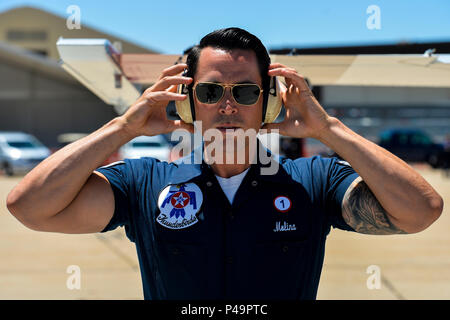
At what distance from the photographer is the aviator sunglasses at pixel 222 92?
1819 mm

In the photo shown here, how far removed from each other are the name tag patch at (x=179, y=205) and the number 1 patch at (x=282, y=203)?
12.3 inches

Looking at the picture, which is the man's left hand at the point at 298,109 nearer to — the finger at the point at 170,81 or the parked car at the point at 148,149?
the finger at the point at 170,81

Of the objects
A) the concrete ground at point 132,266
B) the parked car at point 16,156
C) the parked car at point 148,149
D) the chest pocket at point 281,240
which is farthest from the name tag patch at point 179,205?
the parked car at point 16,156

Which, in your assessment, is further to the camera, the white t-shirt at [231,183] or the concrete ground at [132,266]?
the concrete ground at [132,266]

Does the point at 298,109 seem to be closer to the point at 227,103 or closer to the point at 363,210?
the point at 227,103

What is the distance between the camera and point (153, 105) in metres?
1.83

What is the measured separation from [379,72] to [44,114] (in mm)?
28569

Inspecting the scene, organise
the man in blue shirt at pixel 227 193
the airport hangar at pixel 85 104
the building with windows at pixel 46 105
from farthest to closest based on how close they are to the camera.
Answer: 1. the building with windows at pixel 46 105
2. the airport hangar at pixel 85 104
3. the man in blue shirt at pixel 227 193

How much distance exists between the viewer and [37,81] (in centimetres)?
2805

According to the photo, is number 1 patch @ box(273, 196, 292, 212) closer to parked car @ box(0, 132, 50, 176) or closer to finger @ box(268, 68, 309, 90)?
finger @ box(268, 68, 309, 90)

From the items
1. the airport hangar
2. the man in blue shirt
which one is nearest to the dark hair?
the man in blue shirt

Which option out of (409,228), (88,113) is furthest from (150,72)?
(88,113)

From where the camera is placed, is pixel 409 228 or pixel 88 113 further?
pixel 88 113
